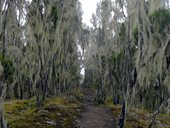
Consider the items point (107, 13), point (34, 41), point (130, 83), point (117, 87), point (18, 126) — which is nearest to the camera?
Result: point (130, 83)

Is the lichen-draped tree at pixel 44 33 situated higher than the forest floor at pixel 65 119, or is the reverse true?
the lichen-draped tree at pixel 44 33

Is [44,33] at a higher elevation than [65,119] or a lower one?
higher

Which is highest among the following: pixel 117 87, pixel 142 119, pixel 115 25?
pixel 115 25

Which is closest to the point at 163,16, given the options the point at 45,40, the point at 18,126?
the point at 45,40

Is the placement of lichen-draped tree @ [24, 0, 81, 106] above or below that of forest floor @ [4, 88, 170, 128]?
above

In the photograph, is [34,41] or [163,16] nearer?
[163,16]

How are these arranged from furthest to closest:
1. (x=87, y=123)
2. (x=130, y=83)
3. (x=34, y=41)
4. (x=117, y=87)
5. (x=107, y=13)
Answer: (x=107, y=13)
(x=117, y=87)
(x=34, y=41)
(x=87, y=123)
(x=130, y=83)

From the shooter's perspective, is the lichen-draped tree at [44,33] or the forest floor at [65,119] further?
the lichen-draped tree at [44,33]

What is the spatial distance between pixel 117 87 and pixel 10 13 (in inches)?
493

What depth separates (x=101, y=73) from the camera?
24.6 metres

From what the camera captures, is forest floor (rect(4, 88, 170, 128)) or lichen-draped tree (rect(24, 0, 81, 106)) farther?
lichen-draped tree (rect(24, 0, 81, 106))

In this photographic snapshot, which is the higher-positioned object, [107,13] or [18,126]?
[107,13]

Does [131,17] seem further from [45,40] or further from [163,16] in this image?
[45,40]

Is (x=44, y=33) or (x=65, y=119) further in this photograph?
(x=44, y=33)
